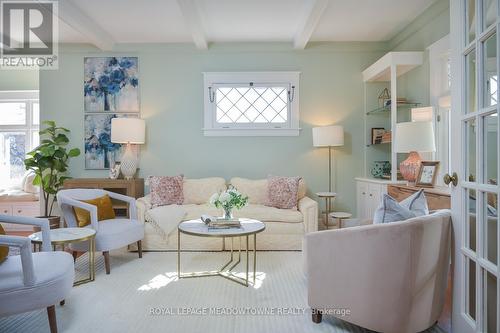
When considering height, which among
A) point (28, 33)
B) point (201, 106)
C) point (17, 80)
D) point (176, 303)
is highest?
point (28, 33)

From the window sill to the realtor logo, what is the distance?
7.27 feet

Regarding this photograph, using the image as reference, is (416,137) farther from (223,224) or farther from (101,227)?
(101,227)

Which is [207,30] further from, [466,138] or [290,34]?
[466,138]

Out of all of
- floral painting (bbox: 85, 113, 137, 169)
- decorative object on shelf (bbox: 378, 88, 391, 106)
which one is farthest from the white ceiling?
floral painting (bbox: 85, 113, 137, 169)

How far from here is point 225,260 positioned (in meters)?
3.21

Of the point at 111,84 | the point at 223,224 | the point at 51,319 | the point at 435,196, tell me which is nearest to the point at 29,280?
the point at 51,319

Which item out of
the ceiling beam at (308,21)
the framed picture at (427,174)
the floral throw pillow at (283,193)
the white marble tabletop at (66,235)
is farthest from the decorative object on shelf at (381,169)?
the white marble tabletop at (66,235)

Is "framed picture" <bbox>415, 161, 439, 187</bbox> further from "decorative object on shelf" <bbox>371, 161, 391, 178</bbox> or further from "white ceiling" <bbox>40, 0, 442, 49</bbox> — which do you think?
"white ceiling" <bbox>40, 0, 442, 49</bbox>

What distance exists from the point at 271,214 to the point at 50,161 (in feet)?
9.77

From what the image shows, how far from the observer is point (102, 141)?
4.51 metres

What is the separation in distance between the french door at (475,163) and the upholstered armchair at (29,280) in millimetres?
2113

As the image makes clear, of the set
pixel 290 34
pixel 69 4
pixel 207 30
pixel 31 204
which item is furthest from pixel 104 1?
pixel 31 204

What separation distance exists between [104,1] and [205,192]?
2.38m

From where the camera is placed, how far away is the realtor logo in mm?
3424
